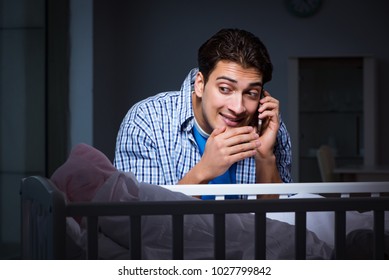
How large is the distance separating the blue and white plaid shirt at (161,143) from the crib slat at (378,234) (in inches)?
33.1

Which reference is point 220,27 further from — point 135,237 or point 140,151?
point 135,237

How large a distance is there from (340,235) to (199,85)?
2.95 ft

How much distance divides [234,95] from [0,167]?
1.89 metres

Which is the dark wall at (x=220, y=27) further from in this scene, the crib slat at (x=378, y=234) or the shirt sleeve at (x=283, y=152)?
the crib slat at (x=378, y=234)

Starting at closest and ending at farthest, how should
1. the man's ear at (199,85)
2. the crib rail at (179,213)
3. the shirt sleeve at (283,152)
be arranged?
the crib rail at (179,213), the man's ear at (199,85), the shirt sleeve at (283,152)

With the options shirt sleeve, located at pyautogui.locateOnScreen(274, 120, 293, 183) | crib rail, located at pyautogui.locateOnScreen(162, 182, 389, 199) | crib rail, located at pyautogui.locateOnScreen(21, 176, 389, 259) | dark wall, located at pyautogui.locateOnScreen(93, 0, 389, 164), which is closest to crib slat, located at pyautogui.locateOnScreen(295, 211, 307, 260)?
crib rail, located at pyautogui.locateOnScreen(21, 176, 389, 259)

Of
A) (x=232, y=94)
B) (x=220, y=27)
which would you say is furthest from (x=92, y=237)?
(x=220, y=27)

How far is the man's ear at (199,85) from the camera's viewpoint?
73.1 inches

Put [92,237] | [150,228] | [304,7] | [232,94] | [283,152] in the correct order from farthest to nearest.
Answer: [304,7] → [283,152] → [232,94] → [150,228] → [92,237]

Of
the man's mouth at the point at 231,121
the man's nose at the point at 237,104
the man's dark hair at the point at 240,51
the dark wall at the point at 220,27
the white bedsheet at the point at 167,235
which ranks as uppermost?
the dark wall at the point at 220,27

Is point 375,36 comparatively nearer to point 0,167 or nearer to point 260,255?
point 0,167

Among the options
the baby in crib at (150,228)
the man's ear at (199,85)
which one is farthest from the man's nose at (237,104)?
the baby in crib at (150,228)

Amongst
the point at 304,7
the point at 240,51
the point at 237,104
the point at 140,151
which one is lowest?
the point at 140,151

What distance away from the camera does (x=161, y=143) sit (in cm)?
187
